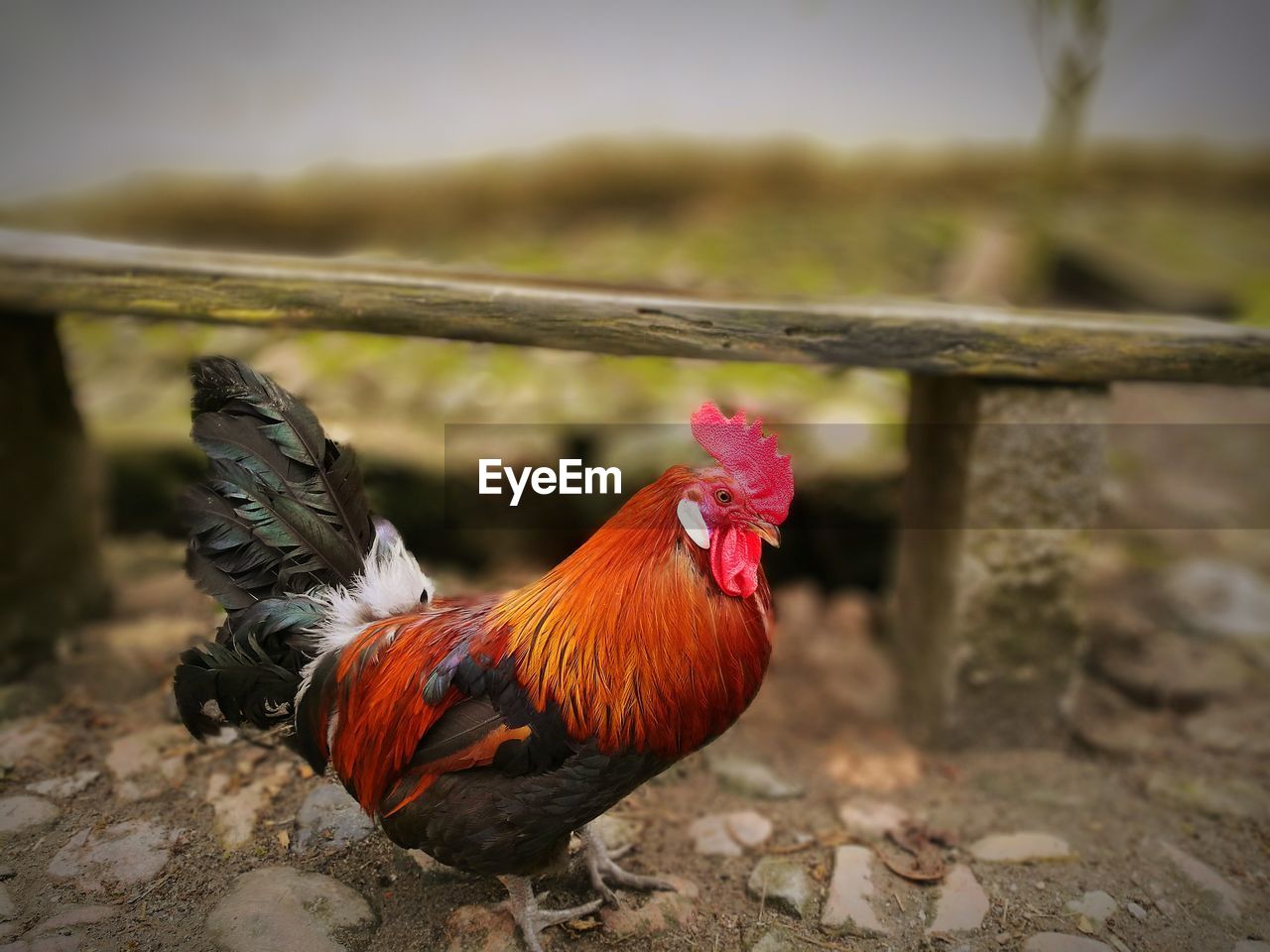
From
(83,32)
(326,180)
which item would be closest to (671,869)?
(326,180)

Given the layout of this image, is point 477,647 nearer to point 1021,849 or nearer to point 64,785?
point 64,785

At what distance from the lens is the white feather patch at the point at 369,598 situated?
2.21 metres

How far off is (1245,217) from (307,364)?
8279 millimetres

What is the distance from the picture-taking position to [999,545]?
317 cm

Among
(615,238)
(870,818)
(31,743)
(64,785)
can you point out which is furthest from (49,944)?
(615,238)

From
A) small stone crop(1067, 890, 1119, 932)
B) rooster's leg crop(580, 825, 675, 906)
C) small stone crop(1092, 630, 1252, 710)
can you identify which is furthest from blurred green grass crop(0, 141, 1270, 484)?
rooster's leg crop(580, 825, 675, 906)

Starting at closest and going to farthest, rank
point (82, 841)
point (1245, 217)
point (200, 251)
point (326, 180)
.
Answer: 1. point (82, 841)
2. point (200, 251)
3. point (326, 180)
4. point (1245, 217)

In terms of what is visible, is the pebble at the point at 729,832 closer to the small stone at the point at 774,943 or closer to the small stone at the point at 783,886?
the small stone at the point at 783,886

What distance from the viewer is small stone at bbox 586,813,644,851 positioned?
2.71 metres

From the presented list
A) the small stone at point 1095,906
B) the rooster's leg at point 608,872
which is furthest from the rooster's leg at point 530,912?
the small stone at point 1095,906

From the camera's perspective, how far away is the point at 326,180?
6172 millimetres

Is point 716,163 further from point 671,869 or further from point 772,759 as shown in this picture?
point 671,869

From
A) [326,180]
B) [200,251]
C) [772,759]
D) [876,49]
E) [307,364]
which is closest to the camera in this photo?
[200,251]

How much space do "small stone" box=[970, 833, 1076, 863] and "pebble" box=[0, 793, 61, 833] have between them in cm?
285
